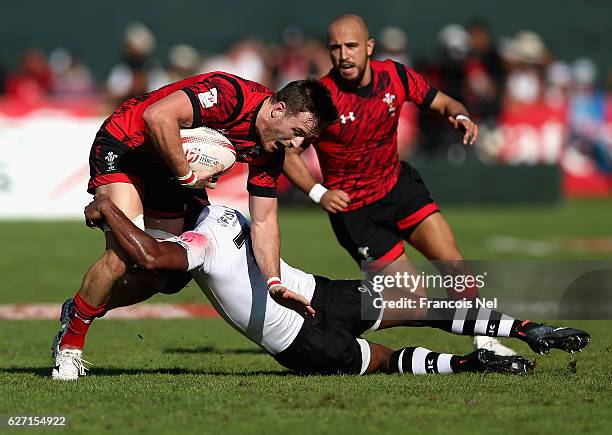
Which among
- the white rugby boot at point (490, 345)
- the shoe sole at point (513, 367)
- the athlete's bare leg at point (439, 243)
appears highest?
the athlete's bare leg at point (439, 243)

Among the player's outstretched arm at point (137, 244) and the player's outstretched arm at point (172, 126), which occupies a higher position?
the player's outstretched arm at point (172, 126)

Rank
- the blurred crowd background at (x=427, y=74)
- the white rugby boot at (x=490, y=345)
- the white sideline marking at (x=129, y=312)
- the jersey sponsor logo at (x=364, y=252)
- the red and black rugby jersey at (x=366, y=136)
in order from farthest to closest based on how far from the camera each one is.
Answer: the blurred crowd background at (x=427, y=74)
the white sideline marking at (x=129, y=312)
the jersey sponsor logo at (x=364, y=252)
the red and black rugby jersey at (x=366, y=136)
the white rugby boot at (x=490, y=345)

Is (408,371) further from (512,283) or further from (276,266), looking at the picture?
(512,283)

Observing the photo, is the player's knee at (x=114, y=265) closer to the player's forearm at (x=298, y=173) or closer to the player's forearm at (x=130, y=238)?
the player's forearm at (x=130, y=238)

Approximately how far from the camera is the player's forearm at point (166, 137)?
698 centimetres

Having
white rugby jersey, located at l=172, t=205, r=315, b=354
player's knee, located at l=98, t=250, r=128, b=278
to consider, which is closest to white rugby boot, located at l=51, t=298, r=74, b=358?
player's knee, located at l=98, t=250, r=128, b=278

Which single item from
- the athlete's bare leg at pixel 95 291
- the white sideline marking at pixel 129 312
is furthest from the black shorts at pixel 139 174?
the white sideline marking at pixel 129 312

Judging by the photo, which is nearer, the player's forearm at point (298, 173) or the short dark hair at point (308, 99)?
the short dark hair at point (308, 99)

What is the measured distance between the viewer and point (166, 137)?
698 centimetres

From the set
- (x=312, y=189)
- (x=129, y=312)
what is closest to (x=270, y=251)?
(x=312, y=189)

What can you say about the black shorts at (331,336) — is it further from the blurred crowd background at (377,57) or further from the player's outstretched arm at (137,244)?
the blurred crowd background at (377,57)

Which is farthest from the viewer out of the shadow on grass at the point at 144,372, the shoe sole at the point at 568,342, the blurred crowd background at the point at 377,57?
the blurred crowd background at the point at 377,57

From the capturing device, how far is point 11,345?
8.83 m

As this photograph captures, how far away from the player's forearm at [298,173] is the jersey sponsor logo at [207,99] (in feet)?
5.15
